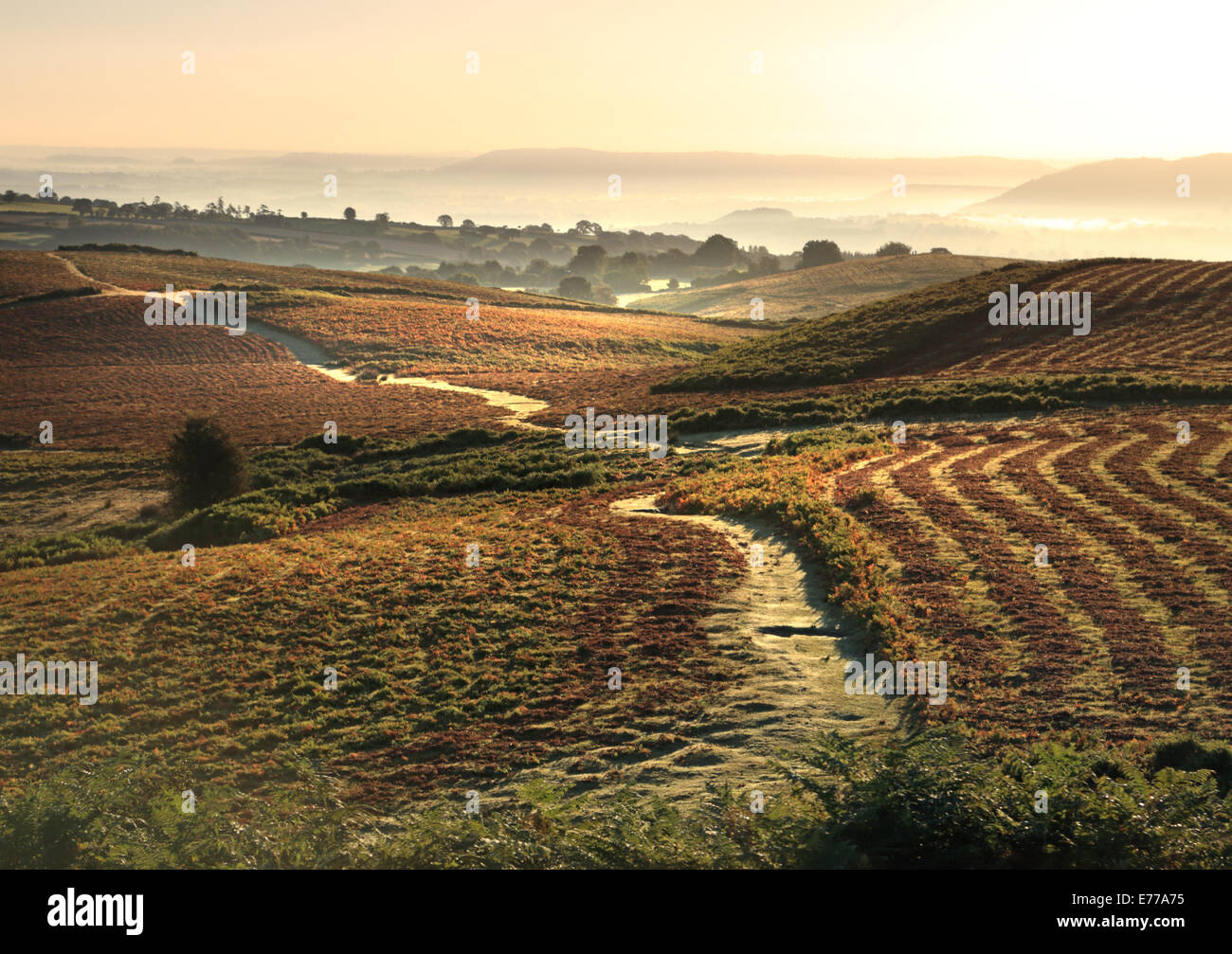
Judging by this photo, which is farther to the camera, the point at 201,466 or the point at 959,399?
the point at 959,399

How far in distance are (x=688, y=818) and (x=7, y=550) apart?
25.0m

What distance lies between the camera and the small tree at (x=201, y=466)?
32.2 metres

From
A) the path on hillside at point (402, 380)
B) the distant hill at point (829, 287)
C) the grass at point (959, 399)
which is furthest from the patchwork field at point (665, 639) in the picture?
the distant hill at point (829, 287)

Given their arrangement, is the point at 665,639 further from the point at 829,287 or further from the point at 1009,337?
the point at 829,287

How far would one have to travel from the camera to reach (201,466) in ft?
106

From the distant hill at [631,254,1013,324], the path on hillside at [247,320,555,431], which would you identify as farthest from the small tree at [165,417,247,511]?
the distant hill at [631,254,1013,324]

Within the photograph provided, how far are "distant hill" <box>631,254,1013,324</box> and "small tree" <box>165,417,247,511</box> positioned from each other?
101415 mm

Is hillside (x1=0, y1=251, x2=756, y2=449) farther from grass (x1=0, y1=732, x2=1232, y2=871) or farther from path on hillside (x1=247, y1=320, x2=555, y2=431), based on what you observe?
grass (x1=0, y1=732, x2=1232, y2=871)

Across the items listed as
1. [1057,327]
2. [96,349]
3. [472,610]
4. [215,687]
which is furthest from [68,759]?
[96,349]

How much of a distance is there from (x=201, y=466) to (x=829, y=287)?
132 m

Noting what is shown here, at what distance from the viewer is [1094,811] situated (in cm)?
812

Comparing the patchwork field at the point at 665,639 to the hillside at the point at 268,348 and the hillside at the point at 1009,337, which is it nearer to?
the hillside at the point at 1009,337

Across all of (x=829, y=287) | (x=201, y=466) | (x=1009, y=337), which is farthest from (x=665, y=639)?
(x=829, y=287)
